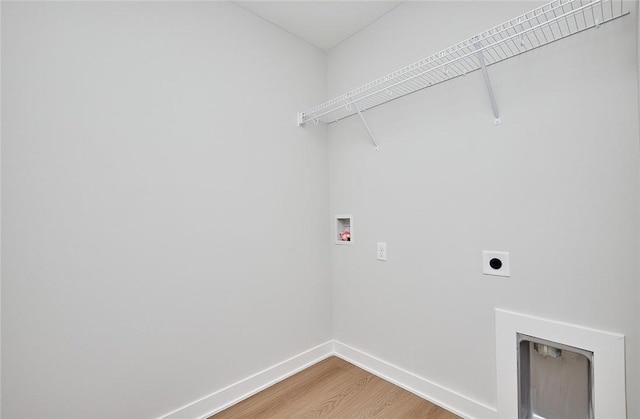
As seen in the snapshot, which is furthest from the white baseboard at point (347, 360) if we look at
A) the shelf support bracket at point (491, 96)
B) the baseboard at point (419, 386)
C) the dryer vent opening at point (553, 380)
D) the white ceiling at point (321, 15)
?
the white ceiling at point (321, 15)

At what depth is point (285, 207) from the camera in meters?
2.00

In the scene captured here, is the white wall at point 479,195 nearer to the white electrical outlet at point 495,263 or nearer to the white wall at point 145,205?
the white electrical outlet at point 495,263

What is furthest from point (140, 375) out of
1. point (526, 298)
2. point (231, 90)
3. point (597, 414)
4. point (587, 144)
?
point (587, 144)

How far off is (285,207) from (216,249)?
56 cm

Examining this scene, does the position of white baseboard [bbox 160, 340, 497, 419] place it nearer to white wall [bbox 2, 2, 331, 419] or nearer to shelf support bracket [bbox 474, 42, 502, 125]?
white wall [bbox 2, 2, 331, 419]

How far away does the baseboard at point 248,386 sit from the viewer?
1.55 metres

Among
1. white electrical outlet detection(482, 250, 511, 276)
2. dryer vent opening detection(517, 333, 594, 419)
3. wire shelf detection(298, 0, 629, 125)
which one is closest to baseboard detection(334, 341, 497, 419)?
dryer vent opening detection(517, 333, 594, 419)

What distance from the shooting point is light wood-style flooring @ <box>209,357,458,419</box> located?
5.18ft

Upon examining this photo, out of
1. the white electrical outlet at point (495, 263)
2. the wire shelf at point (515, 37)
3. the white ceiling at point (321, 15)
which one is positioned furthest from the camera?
the white ceiling at point (321, 15)

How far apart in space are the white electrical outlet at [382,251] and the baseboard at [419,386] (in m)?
0.71

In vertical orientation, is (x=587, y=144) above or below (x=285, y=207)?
above

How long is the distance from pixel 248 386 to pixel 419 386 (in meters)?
1.06

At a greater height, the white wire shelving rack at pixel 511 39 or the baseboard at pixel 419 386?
the white wire shelving rack at pixel 511 39

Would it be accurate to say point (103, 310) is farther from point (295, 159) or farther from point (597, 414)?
point (597, 414)
